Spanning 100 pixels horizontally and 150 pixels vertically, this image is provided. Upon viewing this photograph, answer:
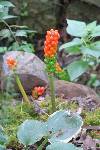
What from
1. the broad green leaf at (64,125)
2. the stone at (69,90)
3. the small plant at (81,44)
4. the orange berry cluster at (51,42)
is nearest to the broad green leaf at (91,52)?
the small plant at (81,44)

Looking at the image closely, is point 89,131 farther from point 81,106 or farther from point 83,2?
point 83,2

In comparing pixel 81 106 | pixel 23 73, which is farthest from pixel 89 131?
pixel 23 73

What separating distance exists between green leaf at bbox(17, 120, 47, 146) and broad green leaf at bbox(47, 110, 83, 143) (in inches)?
1.2

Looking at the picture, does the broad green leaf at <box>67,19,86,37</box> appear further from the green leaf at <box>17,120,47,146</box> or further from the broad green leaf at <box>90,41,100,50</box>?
the green leaf at <box>17,120,47,146</box>

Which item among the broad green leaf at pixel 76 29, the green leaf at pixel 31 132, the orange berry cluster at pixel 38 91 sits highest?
the broad green leaf at pixel 76 29

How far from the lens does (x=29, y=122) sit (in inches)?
65.6

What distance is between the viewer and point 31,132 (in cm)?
164

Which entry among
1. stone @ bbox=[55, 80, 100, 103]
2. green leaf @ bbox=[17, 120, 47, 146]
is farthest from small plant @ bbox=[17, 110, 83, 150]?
stone @ bbox=[55, 80, 100, 103]

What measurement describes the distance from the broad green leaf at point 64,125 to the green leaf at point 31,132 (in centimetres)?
3

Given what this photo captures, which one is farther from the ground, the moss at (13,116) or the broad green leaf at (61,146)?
the broad green leaf at (61,146)

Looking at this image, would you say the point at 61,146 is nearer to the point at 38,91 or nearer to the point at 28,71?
the point at 38,91

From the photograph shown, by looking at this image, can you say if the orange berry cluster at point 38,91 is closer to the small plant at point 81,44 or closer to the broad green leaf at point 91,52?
the small plant at point 81,44

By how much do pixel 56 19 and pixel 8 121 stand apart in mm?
2762

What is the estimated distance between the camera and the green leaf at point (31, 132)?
5.33 feet
